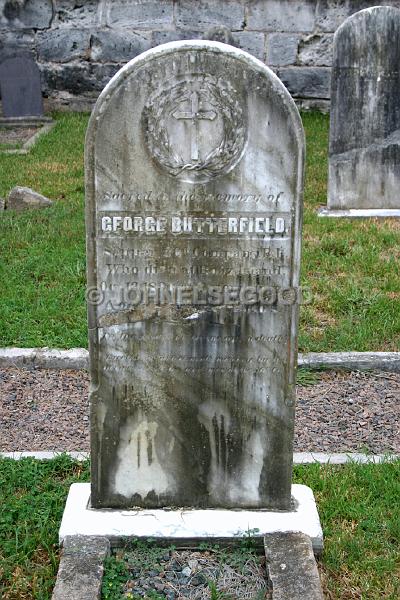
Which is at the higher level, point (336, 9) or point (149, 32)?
point (336, 9)

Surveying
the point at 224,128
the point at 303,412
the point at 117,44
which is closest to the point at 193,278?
the point at 224,128

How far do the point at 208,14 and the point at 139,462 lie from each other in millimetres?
10512

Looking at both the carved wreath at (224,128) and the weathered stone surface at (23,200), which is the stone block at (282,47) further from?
the carved wreath at (224,128)

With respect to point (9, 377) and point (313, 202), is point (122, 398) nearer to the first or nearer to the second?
point (9, 377)

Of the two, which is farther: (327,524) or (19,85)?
(19,85)

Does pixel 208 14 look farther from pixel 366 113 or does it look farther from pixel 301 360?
pixel 301 360

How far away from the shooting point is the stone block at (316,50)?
12.6 metres

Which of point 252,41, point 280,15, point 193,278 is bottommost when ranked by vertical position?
point 193,278

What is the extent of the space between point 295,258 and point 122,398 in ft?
2.69

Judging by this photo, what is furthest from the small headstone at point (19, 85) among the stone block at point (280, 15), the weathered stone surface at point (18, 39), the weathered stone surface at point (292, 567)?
the weathered stone surface at point (292, 567)

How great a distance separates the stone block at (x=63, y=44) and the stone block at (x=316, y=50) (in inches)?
130

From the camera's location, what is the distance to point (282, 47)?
12586mm

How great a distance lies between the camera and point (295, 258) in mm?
2941

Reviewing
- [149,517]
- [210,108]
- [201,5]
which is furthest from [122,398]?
[201,5]
